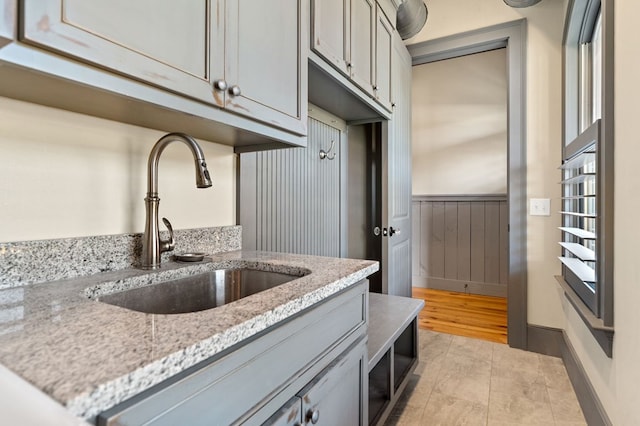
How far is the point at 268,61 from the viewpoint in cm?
107

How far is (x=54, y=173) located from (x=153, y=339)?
0.69 meters

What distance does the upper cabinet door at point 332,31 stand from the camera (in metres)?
1.33

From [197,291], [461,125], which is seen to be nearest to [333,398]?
[197,291]

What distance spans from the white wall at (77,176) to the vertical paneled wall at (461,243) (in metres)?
3.41

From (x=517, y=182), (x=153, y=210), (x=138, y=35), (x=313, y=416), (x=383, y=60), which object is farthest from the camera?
(x=517, y=182)

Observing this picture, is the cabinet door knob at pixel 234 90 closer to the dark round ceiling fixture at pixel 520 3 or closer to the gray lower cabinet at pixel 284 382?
the gray lower cabinet at pixel 284 382

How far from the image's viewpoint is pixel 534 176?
8.07 ft

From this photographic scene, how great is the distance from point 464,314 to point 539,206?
1292 mm

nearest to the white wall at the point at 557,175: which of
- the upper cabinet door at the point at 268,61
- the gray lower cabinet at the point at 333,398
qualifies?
the gray lower cabinet at the point at 333,398

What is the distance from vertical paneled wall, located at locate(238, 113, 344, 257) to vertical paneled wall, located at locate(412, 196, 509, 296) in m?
2.20

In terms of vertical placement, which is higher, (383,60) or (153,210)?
(383,60)

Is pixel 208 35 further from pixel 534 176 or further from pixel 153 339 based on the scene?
pixel 534 176

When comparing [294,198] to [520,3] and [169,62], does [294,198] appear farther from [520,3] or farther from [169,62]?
[520,3]

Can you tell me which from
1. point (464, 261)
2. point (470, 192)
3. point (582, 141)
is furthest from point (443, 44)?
point (464, 261)
